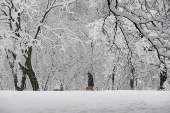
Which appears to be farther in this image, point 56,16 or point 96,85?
point 96,85

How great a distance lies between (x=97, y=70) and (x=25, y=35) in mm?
9924

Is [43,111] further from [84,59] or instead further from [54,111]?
[84,59]

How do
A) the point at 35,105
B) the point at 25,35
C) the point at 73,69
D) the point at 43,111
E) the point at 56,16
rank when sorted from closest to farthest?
the point at 43,111 < the point at 35,105 < the point at 25,35 < the point at 56,16 < the point at 73,69

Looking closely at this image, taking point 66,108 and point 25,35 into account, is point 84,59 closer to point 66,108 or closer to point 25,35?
point 25,35

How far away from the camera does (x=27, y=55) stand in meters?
9.30

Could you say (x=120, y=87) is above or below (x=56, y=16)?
below

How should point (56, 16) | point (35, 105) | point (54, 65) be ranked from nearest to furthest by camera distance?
point (35, 105) < point (56, 16) < point (54, 65)

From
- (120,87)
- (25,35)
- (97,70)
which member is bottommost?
(120,87)

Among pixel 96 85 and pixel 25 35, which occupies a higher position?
pixel 25 35

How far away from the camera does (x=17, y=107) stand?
1.38m

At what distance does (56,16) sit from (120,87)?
1106 centimetres

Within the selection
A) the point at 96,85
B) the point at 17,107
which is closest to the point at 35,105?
the point at 17,107

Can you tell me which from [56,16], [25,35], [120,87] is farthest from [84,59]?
[25,35]

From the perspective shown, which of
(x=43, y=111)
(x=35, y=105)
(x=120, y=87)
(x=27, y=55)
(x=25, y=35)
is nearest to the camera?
(x=43, y=111)
